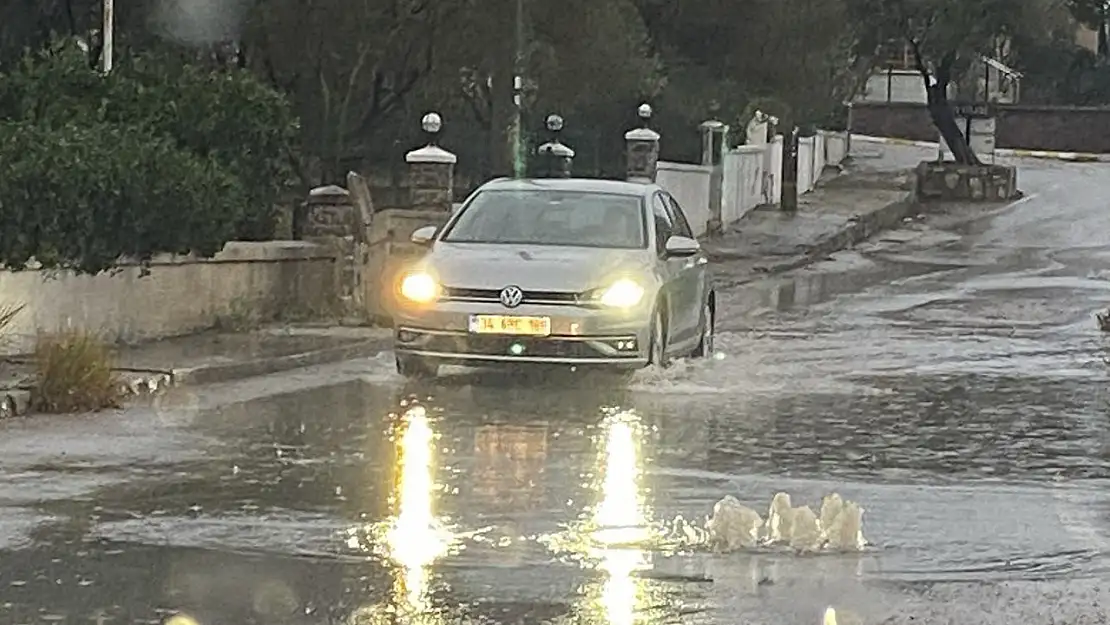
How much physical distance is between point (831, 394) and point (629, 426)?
253cm

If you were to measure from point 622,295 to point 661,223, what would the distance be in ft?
6.14

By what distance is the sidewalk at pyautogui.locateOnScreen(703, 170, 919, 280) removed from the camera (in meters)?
32.5

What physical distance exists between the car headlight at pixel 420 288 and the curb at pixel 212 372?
59.0 inches

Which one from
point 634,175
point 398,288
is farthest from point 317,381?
point 634,175

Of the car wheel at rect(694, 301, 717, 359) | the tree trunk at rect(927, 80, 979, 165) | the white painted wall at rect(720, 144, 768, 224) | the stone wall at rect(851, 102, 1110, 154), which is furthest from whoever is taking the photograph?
the stone wall at rect(851, 102, 1110, 154)

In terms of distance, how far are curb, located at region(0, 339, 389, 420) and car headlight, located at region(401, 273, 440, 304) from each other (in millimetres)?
1498

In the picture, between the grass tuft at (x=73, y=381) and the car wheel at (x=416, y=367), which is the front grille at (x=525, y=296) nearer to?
the car wheel at (x=416, y=367)

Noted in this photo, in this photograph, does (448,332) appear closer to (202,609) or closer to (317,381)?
(317,381)

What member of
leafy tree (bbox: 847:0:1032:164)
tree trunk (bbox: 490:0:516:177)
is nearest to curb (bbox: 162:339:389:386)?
tree trunk (bbox: 490:0:516:177)

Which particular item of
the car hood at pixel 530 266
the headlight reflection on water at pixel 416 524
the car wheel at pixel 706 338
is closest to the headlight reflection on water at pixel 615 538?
the headlight reflection on water at pixel 416 524

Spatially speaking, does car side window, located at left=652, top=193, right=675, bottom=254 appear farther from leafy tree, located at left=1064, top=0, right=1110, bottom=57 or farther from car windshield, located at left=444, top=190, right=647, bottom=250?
leafy tree, located at left=1064, top=0, right=1110, bottom=57

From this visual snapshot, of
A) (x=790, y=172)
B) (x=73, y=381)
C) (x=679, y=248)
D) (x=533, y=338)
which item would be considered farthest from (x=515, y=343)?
(x=790, y=172)

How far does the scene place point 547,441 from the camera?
42.5 ft

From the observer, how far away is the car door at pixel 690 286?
56.6ft
